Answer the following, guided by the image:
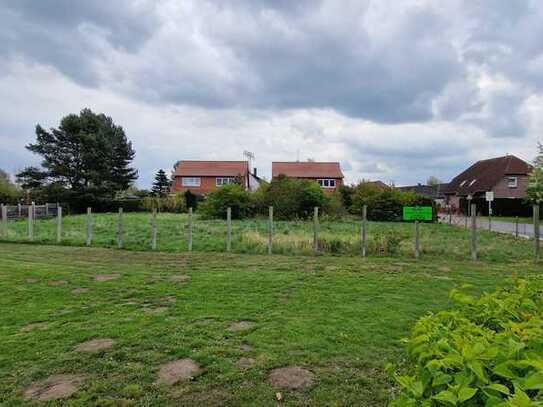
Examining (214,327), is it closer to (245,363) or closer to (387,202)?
(245,363)

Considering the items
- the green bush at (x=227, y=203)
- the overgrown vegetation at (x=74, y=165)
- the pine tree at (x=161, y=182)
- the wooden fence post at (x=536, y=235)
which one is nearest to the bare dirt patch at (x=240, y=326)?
the wooden fence post at (x=536, y=235)

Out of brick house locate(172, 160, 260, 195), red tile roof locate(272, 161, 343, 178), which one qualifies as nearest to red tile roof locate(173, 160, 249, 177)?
brick house locate(172, 160, 260, 195)

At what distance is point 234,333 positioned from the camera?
4789 mm

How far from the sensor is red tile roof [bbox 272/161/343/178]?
179 feet

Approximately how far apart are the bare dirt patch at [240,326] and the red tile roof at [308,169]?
48.7 m

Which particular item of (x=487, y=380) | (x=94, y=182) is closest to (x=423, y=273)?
(x=487, y=380)

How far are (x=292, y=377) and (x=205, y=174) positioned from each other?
169ft

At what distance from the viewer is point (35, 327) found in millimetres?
5027

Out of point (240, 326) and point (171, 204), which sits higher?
point (171, 204)

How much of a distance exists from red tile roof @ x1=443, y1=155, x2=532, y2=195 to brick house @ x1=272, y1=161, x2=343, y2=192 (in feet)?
48.5

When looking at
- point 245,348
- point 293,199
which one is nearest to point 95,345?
point 245,348

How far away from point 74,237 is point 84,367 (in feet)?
44.5

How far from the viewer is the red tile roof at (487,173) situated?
43.2 metres

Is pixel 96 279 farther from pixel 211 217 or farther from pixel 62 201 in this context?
pixel 62 201
